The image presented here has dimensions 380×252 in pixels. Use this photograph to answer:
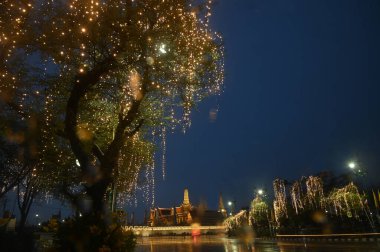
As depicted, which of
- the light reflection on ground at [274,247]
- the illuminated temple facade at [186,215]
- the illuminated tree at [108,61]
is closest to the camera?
the illuminated tree at [108,61]

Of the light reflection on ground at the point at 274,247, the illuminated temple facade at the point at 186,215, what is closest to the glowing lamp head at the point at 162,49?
the light reflection on ground at the point at 274,247

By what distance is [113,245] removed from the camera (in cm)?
891

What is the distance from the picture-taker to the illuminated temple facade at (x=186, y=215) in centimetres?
10319

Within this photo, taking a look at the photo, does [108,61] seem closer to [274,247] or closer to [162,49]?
[162,49]

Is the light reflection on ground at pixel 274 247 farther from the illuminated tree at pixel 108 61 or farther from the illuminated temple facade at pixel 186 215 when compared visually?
the illuminated temple facade at pixel 186 215

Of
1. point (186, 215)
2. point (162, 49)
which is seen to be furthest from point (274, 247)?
point (186, 215)

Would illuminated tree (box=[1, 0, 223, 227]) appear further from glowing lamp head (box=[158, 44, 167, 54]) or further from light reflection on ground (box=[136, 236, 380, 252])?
light reflection on ground (box=[136, 236, 380, 252])

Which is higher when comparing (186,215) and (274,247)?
(186,215)

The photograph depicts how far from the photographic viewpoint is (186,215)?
110 meters

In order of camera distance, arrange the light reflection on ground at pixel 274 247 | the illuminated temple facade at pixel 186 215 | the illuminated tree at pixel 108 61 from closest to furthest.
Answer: the illuminated tree at pixel 108 61 < the light reflection on ground at pixel 274 247 < the illuminated temple facade at pixel 186 215

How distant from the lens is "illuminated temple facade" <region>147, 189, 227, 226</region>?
10319 centimetres

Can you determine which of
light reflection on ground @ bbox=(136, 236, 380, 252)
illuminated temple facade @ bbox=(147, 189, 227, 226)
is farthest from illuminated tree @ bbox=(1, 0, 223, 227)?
illuminated temple facade @ bbox=(147, 189, 227, 226)

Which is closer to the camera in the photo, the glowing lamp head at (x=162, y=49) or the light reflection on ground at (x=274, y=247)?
the glowing lamp head at (x=162, y=49)

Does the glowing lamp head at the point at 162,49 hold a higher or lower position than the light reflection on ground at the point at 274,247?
higher
